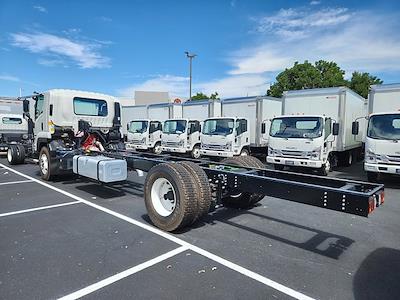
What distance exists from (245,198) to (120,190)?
11.4 feet

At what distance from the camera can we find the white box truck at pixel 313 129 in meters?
10.6

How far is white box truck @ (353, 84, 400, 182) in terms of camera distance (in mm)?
9180

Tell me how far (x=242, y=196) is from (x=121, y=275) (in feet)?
10.7

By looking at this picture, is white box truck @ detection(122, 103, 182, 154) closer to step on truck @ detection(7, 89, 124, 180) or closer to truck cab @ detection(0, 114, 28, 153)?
truck cab @ detection(0, 114, 28, 153)

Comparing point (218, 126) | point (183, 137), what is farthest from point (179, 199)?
point (183, 137)

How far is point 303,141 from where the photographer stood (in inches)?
417

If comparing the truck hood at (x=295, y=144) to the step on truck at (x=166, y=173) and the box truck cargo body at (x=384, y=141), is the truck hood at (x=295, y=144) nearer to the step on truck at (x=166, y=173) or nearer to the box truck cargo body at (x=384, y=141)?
the box truck cargo body at (x=384, y=141)

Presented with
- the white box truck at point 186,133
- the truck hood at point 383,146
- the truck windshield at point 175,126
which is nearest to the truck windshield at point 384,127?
the truck hood at point 383,146

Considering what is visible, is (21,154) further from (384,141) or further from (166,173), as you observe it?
(384,141)

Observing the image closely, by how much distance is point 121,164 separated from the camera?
6730 millimetres

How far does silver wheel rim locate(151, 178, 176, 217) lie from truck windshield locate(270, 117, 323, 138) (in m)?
6.84

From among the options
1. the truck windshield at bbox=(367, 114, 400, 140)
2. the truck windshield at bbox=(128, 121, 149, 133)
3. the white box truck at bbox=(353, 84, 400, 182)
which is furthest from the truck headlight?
the truck windshield at bbox=(128, 121, 149, 133)

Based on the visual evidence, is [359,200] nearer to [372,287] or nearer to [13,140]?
[372,287]

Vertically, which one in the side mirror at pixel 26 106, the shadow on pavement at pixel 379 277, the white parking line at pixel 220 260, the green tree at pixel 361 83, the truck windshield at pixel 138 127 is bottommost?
the shadow on pavement at pixel 379 277
